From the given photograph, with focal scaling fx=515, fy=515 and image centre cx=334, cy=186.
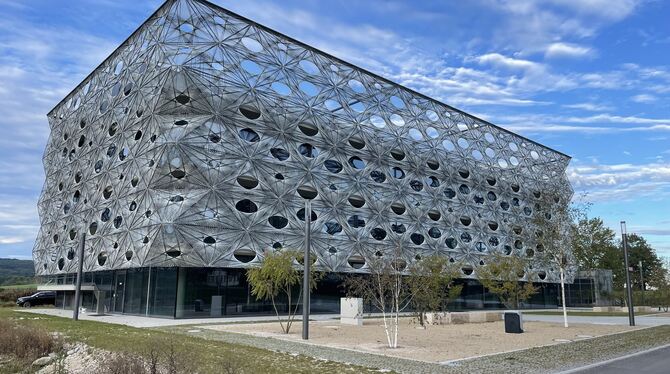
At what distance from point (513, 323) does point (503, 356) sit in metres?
10.3

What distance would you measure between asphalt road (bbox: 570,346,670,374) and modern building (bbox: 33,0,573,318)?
1559 centimetres

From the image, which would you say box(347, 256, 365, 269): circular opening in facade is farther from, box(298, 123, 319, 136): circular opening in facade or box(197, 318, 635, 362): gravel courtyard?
box(197, 318, 635, 362): gravel courtyard

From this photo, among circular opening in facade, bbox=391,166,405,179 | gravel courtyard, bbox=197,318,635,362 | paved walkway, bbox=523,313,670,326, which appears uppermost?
circular opening in facade, bbox=391,166,405,179

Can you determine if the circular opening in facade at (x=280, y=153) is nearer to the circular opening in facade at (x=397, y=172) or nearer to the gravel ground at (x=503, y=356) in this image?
the circular opening in facade at (x=397, y=172)

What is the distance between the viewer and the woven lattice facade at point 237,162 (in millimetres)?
35094

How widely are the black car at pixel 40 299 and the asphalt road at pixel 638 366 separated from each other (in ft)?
158

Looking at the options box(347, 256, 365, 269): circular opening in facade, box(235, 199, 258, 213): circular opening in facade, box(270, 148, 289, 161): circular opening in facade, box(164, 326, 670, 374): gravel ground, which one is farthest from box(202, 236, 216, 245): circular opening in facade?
box(164, 326, 670, 374): gravel ground

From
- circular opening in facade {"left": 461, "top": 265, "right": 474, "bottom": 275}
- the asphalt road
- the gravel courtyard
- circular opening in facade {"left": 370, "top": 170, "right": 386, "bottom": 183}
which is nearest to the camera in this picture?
the asphalt road

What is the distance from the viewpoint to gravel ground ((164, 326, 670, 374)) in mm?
12672

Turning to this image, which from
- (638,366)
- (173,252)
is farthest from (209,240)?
(638,366)

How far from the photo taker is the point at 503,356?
15.0 meters

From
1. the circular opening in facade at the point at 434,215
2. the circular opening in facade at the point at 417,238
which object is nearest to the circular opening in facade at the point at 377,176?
the circular opening in facade at the point at 417,238

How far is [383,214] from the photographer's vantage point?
155 feet

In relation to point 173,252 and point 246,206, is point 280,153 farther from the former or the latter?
point 173,252
